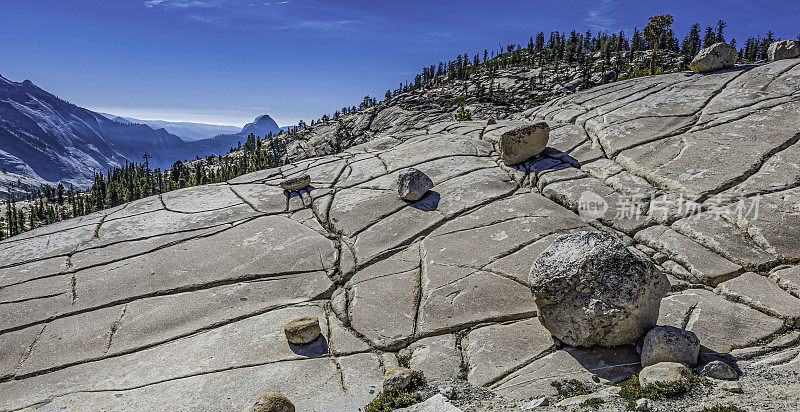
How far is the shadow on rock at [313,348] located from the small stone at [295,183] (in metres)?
9.56

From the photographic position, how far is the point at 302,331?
379 inches

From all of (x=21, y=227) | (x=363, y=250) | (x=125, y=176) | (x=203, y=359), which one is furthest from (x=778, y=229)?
(x=125, y=176)

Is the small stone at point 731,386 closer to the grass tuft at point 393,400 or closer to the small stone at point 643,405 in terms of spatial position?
the small stone at point 643,405

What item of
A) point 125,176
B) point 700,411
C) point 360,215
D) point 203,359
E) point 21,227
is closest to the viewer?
point 700,411

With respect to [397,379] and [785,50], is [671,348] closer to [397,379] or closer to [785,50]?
[397,379]

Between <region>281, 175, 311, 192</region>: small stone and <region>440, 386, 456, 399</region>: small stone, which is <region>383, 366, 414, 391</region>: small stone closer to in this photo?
<region>440, 386, 456, 399</region>: small stone

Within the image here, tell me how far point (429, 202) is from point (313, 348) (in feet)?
24.9

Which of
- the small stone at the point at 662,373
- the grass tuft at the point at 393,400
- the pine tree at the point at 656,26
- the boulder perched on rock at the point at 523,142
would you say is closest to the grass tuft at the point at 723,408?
the small stone at the point at 662,373

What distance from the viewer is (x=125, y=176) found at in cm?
10244

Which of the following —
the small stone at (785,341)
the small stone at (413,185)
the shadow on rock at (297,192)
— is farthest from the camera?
the shadow on rock at (297,192)

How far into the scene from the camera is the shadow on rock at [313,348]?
9498 mm

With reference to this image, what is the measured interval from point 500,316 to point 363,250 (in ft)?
17.5

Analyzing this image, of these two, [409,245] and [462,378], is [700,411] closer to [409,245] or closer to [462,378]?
[462,378]

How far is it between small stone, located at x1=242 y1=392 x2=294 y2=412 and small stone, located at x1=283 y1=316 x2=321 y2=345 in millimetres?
2106
